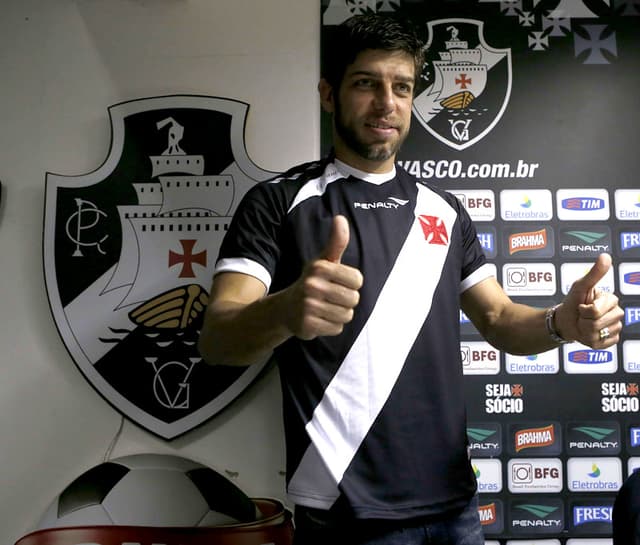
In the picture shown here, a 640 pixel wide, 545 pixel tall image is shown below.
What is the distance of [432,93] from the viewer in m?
1.74

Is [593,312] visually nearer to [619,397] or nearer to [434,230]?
[434,230]

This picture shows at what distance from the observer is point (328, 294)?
0.83 m

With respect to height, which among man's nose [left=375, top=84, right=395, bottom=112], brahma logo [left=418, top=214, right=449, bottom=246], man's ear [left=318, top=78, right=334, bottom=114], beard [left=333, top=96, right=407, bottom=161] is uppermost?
man's ear [left=318, top=78, right=334, bottom=114]

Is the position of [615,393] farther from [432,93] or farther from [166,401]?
[166,401]

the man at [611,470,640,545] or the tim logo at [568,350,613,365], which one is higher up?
the tim logo at [568,350,613,365]

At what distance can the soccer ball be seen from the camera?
4.95 feet

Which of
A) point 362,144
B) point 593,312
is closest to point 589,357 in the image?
point 593,312

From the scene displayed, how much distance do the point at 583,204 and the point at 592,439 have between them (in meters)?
0.65

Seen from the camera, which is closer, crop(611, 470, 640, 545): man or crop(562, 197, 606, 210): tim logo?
crop(611, 470, 640, 545): man

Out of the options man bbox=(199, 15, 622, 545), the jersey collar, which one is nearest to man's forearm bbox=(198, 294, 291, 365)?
man bbox=(199, 15, 622, 545)

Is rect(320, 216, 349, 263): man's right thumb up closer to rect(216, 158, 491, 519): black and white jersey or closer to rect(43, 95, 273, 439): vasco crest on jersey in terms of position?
rect(216, 158, 491, 519): black and white jersey

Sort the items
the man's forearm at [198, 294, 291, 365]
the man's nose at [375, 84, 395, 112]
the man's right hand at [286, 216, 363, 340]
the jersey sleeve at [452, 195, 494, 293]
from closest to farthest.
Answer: the man's right hand at [286, 216, 363, 340] → the man's forearm at [198, 294, 291, 365] → the man's nose at [375, 84, 395, 112] → the jersey sleeve at [452, 195, 494, 293]

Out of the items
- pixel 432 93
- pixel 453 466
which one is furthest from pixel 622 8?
pixel 453 466

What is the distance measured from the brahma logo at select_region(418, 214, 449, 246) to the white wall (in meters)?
0.49
